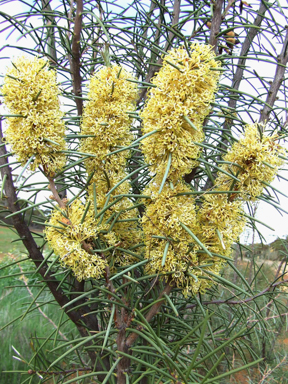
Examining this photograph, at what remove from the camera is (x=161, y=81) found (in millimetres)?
353

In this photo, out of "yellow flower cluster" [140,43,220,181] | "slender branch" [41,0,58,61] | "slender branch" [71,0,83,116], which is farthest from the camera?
"slender branch" [41,0,58,61]

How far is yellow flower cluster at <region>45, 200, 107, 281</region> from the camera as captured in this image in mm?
391

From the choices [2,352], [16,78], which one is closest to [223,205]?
[16,78]

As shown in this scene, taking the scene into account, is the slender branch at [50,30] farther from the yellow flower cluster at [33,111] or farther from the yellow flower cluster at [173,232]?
the yellow flower cluster at [173,232]

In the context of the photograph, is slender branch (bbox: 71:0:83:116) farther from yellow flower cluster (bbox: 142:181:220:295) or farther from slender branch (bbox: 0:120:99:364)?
yellow flower cluster (bbox: 142:181:220:295)

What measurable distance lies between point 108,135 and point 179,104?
11 centimetres

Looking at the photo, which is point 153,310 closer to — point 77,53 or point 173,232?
point 173,232

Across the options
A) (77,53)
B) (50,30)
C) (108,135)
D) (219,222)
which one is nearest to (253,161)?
(219,222)

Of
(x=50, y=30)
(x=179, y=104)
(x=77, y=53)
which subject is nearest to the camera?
(x=179, y=104)

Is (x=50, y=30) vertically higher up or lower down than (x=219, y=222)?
higher up

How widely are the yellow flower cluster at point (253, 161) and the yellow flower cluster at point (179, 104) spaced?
0.19ft

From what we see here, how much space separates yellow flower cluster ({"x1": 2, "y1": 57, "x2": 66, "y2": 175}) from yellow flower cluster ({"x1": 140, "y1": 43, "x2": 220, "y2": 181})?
0.39 ft

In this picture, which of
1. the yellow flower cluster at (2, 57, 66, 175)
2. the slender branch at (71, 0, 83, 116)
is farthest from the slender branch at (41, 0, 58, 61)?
the yellow flower cluster at (2, 57, 66, 175)

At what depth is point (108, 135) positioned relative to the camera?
16.2 inches
